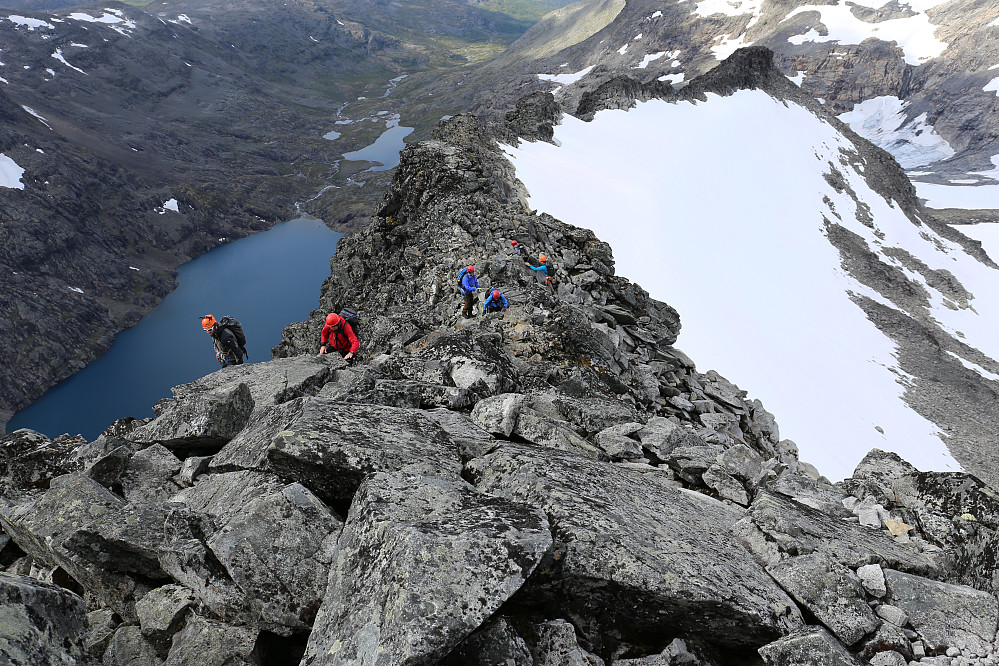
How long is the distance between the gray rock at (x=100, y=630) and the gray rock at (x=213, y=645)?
78 centimetres

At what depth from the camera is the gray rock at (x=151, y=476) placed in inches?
260

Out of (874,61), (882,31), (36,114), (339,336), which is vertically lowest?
(36,114)

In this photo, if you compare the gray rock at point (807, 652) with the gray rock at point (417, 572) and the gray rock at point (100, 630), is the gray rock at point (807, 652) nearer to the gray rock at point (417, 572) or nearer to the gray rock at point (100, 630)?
the gray rock at point (417, 572)

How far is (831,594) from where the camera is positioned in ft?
16.8

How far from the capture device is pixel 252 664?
4.25m

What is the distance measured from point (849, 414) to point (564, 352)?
828 inches

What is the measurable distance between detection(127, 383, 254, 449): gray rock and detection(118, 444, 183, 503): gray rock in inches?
8.5

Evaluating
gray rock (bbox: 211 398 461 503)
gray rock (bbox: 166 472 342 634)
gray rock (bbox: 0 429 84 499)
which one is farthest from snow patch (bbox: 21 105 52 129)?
gray rock (bbox: 166 472 342 634)

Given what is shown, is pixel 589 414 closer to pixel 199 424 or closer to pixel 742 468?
pixel 742 468

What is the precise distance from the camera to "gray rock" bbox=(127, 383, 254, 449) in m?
7.16

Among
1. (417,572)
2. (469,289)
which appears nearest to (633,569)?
(417,572)

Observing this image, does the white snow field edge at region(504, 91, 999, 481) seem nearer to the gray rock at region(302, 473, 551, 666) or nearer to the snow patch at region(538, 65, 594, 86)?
the gray rock at region(302, 473, 551, 666)

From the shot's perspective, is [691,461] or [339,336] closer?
[691,461]

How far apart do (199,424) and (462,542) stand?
5097 mm
